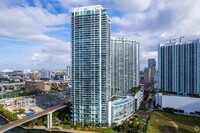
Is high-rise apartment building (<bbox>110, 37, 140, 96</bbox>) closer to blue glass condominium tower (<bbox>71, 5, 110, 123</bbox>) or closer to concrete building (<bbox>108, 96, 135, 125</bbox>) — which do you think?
concrete building (<bbox>108, 96, 135, 125</bbox>)

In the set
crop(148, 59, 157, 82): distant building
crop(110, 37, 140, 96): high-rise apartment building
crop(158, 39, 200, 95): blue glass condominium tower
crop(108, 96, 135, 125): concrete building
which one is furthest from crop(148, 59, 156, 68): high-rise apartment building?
crop(108, 96, 135, 125): concrete building

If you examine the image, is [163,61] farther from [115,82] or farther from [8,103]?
[8,103]

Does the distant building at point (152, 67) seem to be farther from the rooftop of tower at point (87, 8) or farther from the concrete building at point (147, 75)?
the rooftop of tower at point (87, 8)

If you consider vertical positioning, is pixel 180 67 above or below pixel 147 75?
above

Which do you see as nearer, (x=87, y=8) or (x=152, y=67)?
(x=87, y=8)

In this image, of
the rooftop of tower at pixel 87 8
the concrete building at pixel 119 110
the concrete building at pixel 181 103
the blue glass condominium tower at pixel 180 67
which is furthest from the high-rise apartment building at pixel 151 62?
the rooftop of tower at pixel 87 8

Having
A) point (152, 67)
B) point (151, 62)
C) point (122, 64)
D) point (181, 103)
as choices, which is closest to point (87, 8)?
point (122, 64)

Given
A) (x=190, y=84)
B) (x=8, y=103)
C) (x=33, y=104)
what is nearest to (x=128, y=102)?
(x=190, y=84)

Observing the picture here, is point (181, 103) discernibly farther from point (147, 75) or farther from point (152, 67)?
point (152, 67)
